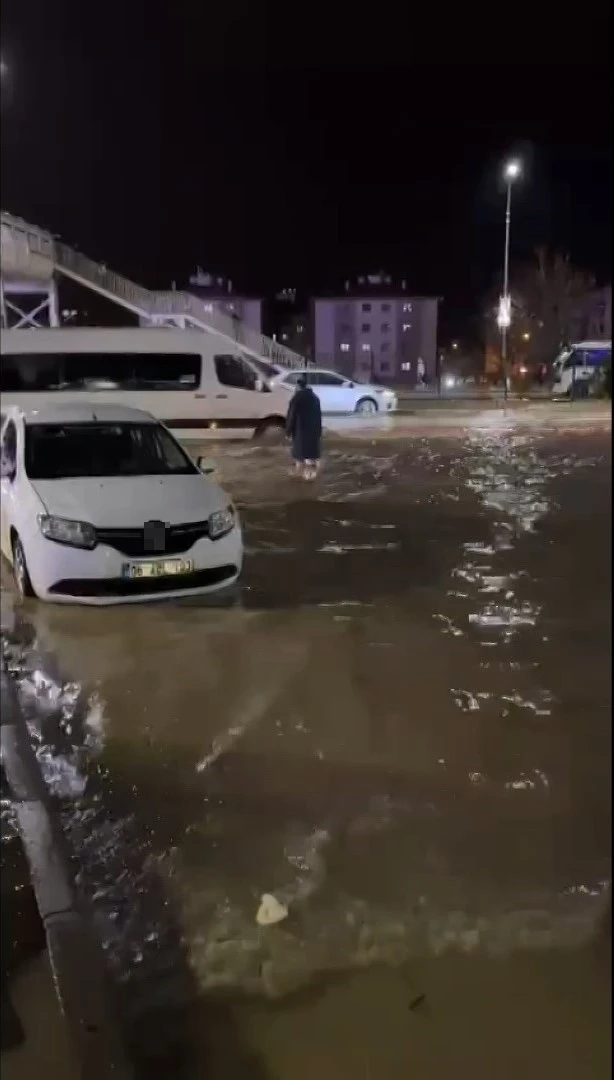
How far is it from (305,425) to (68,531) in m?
7.41

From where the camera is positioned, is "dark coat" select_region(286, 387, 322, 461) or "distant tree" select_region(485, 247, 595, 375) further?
"dark coat" select_region(286, 387, 322, 461)

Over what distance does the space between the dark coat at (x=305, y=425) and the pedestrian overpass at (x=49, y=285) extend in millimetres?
4320

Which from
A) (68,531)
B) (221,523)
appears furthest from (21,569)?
(221,523)

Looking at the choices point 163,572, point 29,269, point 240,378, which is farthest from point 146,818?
point 29,269

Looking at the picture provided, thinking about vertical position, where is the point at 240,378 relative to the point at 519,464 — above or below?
above

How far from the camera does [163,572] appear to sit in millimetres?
6867

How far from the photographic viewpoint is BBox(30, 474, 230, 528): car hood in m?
6.88

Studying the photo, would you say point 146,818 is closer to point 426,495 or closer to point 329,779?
point 329,779

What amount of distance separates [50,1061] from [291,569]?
5888 millimetres

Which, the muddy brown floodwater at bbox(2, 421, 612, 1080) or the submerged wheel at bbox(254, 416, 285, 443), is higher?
the submerged wheel at bbox(254, 416, 285, 443)

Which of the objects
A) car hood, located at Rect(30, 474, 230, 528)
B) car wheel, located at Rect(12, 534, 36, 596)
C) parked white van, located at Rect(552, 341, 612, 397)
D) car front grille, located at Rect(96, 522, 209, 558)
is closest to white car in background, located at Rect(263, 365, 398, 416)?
car hood, located at Rect(30, 474, 230, 528)

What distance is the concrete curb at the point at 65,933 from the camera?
2770 mm

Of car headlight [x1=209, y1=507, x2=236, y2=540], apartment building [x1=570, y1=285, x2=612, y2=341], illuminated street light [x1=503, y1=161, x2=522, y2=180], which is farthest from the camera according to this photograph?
car headlight [x1=209, y1=507, x2=236, y2=540]

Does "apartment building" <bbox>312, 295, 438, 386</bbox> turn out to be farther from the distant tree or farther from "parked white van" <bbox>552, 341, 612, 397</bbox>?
"parked white van" <bbox>552, 341, 612, 397</bbox>
